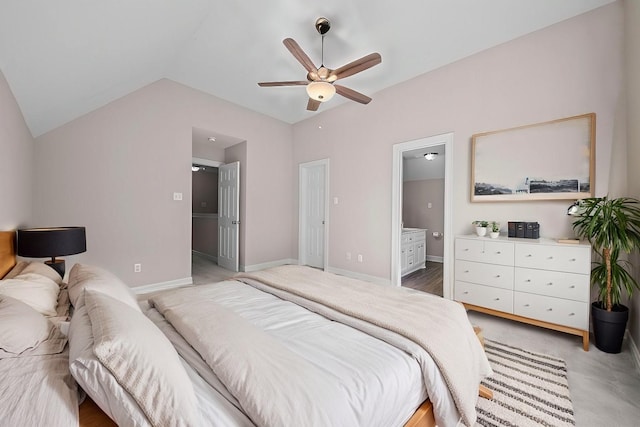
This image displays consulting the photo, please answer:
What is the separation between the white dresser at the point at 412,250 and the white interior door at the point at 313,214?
4.59ft

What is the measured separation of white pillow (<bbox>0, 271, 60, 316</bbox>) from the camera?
1.35 meters

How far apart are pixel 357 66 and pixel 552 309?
2792mm

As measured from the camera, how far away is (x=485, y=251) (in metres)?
2.70

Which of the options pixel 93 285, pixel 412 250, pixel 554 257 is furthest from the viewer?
pixel 412 250

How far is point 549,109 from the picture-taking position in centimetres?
265

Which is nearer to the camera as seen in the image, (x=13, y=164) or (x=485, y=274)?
(x=13, y=164)

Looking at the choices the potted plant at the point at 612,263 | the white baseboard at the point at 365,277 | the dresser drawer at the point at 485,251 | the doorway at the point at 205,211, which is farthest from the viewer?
the doorway at the point at 205,211

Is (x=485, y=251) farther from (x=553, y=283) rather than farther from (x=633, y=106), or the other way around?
(x=633, y=106)

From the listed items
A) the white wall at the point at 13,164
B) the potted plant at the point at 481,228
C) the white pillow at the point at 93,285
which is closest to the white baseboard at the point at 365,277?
the potted plant at the point at 481,228

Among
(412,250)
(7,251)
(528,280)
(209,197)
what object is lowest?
(412,250)

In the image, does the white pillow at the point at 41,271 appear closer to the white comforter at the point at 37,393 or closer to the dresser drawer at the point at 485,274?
the white comforter at the point at 37,393

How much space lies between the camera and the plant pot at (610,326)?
6.81ft

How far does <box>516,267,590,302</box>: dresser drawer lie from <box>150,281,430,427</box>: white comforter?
1.97m

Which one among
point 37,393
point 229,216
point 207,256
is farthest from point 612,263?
point 207,256
